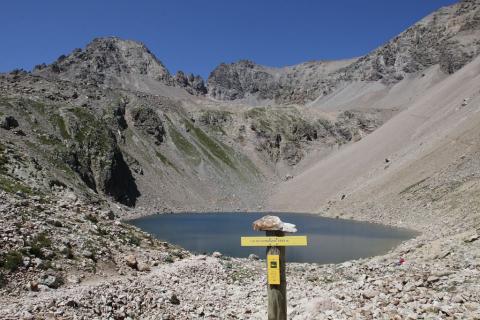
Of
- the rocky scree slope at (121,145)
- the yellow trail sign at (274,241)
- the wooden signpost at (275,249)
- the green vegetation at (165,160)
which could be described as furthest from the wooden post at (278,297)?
the green vegetation at (165,160)

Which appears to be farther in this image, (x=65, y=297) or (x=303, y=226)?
(x=303, y=226)

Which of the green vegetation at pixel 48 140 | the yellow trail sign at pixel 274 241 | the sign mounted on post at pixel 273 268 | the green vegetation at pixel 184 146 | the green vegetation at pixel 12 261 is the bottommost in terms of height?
the sign mounted on post at pixel 273 268

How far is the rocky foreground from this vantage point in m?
14.4

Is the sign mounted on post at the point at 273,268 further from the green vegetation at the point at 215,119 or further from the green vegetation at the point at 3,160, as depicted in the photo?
the green vegetation at the point at 215,119

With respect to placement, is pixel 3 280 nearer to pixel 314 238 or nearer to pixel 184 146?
pixel 314 238

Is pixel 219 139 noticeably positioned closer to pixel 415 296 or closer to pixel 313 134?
pixel 313 134

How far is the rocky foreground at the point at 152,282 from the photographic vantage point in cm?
1445

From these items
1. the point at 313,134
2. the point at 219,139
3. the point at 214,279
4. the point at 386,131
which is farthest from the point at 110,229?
the point at 313,134

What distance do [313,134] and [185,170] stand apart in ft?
186

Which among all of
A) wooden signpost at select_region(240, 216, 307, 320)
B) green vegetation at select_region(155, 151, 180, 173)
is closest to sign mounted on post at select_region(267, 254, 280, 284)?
wooden signpost at select_region(240, 216, 307, 320)

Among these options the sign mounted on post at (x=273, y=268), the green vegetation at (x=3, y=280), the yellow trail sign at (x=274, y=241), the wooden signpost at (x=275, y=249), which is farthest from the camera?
the green vegetation at (x=3, y=280)

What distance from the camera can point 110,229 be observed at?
24844 mm

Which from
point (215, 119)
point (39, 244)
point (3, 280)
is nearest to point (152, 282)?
point (39, 244)

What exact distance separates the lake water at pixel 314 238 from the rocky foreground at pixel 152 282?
16468mm
